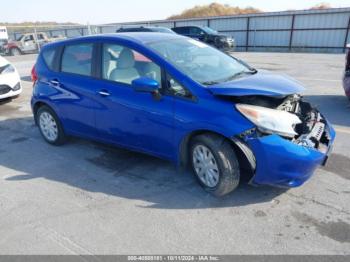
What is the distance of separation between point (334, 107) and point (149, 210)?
5151 mm

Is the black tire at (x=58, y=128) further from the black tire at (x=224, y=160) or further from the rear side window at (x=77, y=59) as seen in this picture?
the black tire at (x=224, y=160)

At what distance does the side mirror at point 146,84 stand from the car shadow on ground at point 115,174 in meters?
1.08

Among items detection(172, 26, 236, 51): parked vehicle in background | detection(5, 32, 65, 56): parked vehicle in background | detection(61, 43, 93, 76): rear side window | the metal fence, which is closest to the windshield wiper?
detection(61, 43, 93, 76): rear side window

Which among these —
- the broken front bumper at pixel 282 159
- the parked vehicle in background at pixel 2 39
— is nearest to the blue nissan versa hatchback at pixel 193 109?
the broken front bumper at pixel 282 159

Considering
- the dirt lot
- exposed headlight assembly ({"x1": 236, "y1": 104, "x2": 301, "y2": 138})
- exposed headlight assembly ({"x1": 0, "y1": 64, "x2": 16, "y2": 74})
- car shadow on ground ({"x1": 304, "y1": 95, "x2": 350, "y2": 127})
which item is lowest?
the dirt lot

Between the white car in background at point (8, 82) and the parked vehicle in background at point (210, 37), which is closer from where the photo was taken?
the white car in background at point (8, 82)

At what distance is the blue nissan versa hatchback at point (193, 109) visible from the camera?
301 cm

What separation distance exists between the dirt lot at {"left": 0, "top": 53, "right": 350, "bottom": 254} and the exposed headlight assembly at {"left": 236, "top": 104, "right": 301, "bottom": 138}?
0.78 m

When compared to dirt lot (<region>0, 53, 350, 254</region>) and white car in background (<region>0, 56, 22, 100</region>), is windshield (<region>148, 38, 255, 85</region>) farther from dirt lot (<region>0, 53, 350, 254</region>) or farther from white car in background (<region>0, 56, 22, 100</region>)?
white car in background (<region>0, 56, 22, 100</region>)

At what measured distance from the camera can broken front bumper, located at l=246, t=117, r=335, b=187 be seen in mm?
2918

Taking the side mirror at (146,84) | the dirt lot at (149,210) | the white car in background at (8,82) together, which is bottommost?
the dirt lot at (149,210)

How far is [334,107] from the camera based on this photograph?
671 cm

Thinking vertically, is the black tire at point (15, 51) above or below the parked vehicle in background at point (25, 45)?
below

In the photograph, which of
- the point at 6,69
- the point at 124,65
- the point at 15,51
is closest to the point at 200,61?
the point at 124,65
